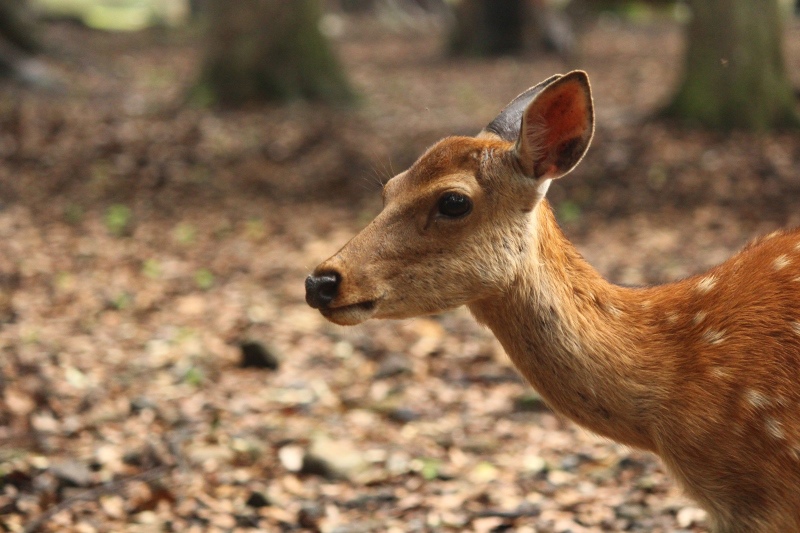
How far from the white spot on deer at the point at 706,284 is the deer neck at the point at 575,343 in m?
0.20

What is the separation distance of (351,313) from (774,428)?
1.32 metres

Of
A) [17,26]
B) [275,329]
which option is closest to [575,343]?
[275,329]

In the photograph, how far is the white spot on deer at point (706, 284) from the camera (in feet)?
11.5

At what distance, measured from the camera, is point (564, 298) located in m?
3.44

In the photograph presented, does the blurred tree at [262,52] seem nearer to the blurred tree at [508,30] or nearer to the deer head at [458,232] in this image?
the blurred tree at [508,30]

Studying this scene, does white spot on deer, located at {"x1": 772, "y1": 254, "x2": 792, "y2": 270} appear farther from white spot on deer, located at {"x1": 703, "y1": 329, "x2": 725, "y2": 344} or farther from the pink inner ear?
the pink inner ear

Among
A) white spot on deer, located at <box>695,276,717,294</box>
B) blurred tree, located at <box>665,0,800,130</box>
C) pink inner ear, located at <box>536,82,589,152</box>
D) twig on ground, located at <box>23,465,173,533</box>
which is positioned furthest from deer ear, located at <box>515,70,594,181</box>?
blurred tree, located at <box>665,0,800,130</box>

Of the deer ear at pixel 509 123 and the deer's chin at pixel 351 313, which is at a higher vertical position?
the deer ear at pixel 509 123

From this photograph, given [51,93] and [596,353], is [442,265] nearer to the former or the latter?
[596,353]

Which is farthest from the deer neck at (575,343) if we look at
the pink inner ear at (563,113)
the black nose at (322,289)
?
the black nose at (322,289)

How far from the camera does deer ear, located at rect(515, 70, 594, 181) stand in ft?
10.6

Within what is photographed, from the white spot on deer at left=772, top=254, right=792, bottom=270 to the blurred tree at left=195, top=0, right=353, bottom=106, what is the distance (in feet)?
30.0

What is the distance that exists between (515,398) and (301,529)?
177cm

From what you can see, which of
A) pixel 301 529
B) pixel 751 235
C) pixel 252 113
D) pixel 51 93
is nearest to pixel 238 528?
pixel 301 529
